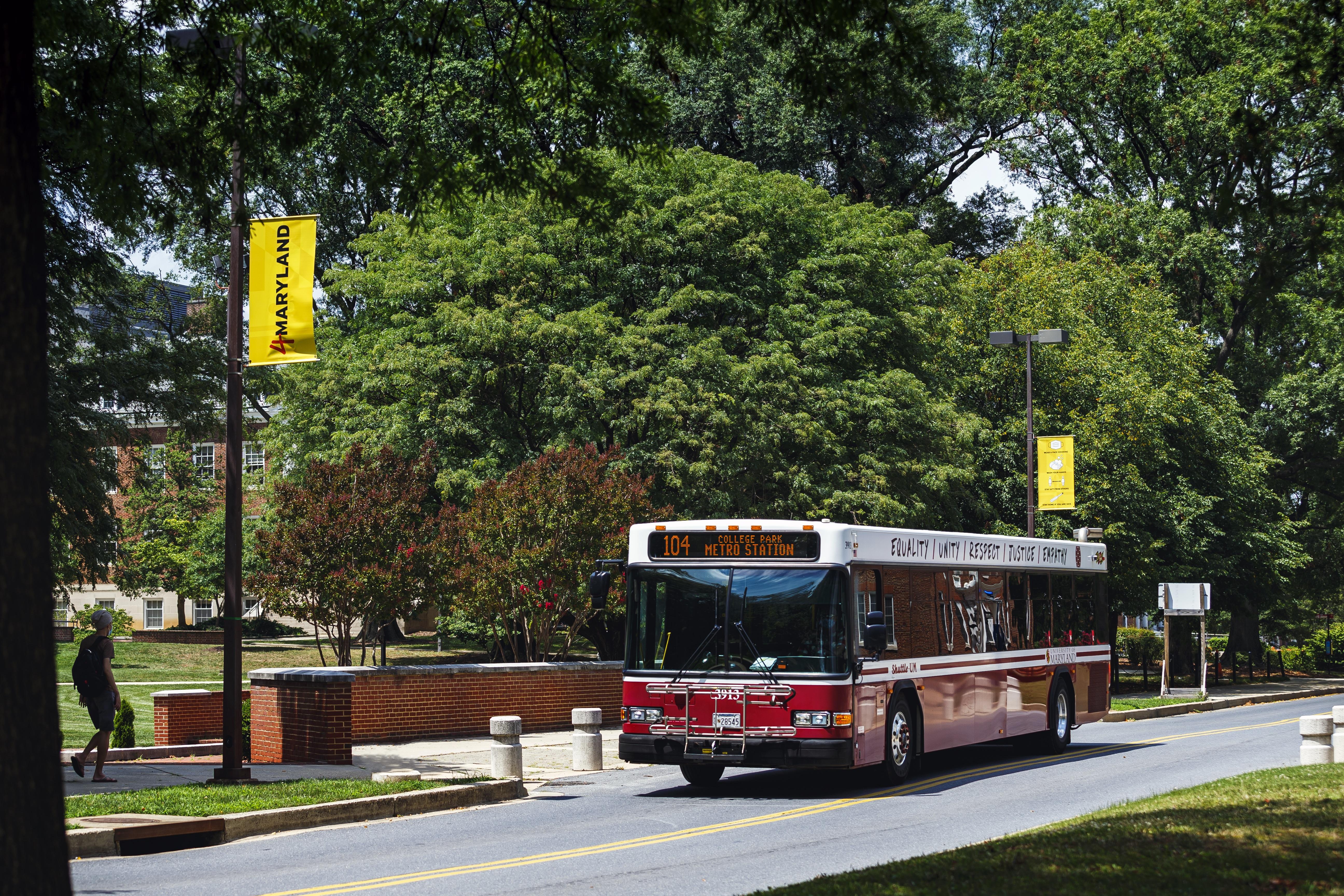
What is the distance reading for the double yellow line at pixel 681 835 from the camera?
10.1m

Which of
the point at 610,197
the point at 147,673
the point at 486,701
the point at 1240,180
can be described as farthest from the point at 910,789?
the point at 1240,180

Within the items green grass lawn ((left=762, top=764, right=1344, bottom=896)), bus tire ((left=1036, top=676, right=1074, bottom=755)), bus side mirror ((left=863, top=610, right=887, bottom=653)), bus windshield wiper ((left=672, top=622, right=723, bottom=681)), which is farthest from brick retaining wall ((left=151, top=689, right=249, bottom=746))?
green grass lawn ((left=762, top=764, right=1344, bottom=896))

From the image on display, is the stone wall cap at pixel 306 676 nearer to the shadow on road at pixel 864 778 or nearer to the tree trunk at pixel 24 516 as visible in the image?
the shadow on road at pixel 864 778

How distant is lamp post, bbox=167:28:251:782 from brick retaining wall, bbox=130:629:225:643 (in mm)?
37824

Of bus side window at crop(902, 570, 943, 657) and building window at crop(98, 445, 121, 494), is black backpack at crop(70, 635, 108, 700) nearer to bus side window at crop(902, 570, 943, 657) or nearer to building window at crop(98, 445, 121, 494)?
building window at crop(98, 445, 121, 494)

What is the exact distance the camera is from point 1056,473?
104 feet

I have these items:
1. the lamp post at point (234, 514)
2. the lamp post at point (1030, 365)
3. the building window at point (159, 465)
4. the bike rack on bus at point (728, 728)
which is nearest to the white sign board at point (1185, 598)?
the lamp post at point (1030, 365)

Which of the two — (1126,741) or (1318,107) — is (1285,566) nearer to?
(1318,107)

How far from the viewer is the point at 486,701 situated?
2372cm

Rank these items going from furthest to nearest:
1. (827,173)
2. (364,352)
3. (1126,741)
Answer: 1. (827,173)
2. (364,352)
3. (1126,741)

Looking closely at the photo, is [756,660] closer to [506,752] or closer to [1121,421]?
[506,752]

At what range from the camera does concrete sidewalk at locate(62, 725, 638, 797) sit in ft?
53.3

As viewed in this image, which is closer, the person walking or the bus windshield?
the bus windshield

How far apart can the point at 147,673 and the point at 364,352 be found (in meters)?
13.7
